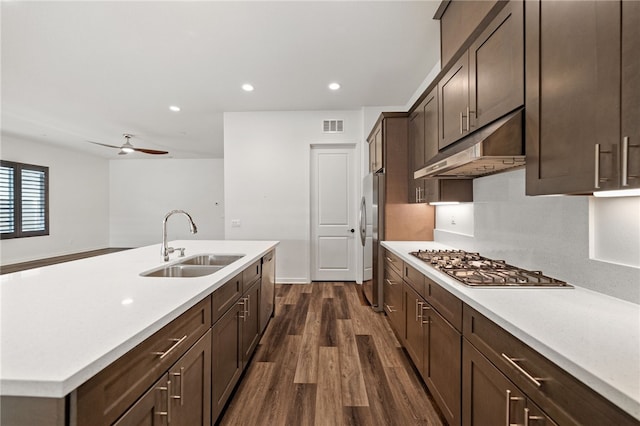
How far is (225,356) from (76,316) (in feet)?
2.99

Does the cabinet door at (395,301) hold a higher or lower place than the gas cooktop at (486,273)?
lower

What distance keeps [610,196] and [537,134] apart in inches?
17.0

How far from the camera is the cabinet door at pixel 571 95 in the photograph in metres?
0.89

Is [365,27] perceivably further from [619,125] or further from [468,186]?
[619,125]

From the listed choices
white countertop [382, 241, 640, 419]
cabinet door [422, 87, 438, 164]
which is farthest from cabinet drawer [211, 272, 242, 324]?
cabinet door [422, 87, 438, 164]

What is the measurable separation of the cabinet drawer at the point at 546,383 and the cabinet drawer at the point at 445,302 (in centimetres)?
19

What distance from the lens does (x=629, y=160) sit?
83cm

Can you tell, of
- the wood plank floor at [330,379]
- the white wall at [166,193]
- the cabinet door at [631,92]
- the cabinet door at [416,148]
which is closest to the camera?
the cabinet door at [631,92]

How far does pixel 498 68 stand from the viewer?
1.50 metres

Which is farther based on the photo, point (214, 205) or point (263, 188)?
point (214, 205)

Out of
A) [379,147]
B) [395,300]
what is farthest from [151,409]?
[379,147]

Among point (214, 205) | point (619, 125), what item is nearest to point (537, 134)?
point (619, 125)

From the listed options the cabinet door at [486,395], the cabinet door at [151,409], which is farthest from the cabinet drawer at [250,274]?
the cabinet door at [486,395]

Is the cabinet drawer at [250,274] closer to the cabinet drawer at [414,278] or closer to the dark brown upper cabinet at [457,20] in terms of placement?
the cabinet drawer at [414,278]
